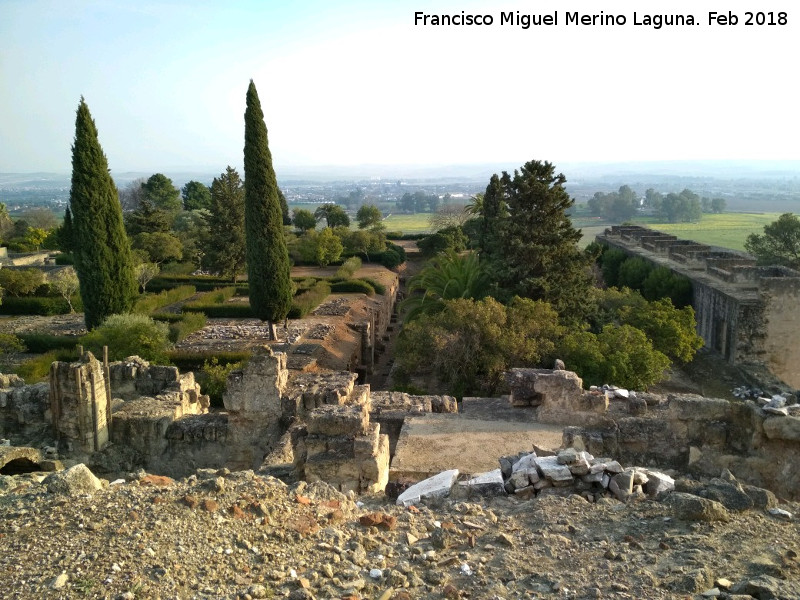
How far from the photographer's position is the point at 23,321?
88.5 feet

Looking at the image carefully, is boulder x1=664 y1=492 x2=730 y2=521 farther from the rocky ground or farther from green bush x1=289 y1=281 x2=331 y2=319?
green bush x1=289 y1=281 x2=331 y2=319

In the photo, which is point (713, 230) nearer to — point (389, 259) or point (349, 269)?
point (389, 259)

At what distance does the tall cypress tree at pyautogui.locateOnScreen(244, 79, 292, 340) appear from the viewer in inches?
→ 886

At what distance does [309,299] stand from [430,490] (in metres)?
22.5

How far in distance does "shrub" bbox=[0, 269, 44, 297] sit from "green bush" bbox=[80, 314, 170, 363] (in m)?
13.5

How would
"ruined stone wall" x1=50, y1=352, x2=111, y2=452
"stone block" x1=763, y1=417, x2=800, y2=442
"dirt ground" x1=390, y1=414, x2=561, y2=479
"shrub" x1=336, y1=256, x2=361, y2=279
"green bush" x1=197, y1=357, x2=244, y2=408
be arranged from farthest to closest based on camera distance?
"shrub" x1=336, y1=256, x2=361, y2=279
"green bush" x1=197, y1=357, x2=244, y2=408
"ruined stone wall" x1=50, y1=352, x2=111, y2=452
"dirt ground" x1=390, y1=414, x2=561, y2=479
"stone block" x1=763, y1=417, x2=800, y2=442

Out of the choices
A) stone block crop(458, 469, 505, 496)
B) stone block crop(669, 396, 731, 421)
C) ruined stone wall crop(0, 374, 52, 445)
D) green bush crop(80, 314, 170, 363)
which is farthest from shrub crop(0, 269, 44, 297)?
stone block crop(669, 396, 731, 421)

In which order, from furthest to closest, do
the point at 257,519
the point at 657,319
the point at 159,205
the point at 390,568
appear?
the point at 159,205
the point at 657,319
the point at 257,519
the point at 390,568

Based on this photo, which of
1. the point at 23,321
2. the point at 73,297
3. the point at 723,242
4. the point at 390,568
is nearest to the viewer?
the point at 390,568

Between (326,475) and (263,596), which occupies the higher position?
(263,596)

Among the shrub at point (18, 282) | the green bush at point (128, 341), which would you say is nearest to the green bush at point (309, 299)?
the green bush at point (128, 341)

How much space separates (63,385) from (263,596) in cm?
714

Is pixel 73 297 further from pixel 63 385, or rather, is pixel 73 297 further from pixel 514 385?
pixel 514 385

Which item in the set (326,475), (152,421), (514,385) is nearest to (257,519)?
(326,475)
